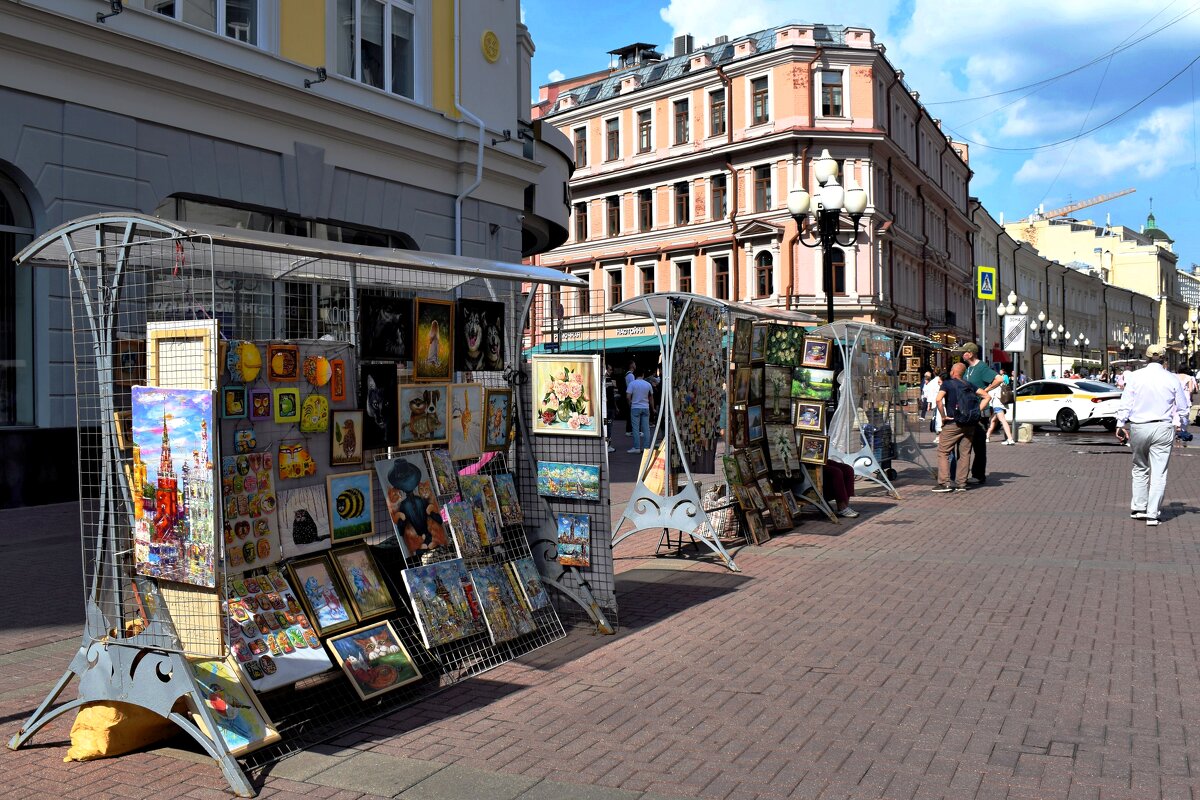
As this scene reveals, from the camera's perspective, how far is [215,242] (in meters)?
4.40

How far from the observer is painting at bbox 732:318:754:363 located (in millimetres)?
10414

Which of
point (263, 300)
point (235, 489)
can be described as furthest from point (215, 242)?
point (263, 300)

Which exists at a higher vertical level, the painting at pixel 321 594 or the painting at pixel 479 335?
the painting at pixel 479 335

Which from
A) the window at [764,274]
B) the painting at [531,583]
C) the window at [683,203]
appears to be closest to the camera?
the painting at [531,583]

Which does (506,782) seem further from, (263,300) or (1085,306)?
(1085,306)

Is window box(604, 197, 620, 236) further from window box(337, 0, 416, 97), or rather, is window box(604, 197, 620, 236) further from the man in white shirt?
the man in white shirt

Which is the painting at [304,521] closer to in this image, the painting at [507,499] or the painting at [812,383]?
the painting at [507,499]

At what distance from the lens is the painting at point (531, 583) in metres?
6.62

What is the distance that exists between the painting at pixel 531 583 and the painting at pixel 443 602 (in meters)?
0.55

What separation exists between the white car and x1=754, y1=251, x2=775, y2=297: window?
50.9 feet

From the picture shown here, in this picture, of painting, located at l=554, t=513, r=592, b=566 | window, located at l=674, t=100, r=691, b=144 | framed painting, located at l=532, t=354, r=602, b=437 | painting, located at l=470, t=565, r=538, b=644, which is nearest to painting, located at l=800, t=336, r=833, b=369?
framed painting, located at l=532, t=354, r=602, b=437

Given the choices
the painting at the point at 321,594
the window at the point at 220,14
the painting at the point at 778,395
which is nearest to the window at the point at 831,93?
the window at the point at 220,14

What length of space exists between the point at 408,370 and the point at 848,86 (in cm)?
4379

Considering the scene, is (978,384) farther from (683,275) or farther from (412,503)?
(683,275)
